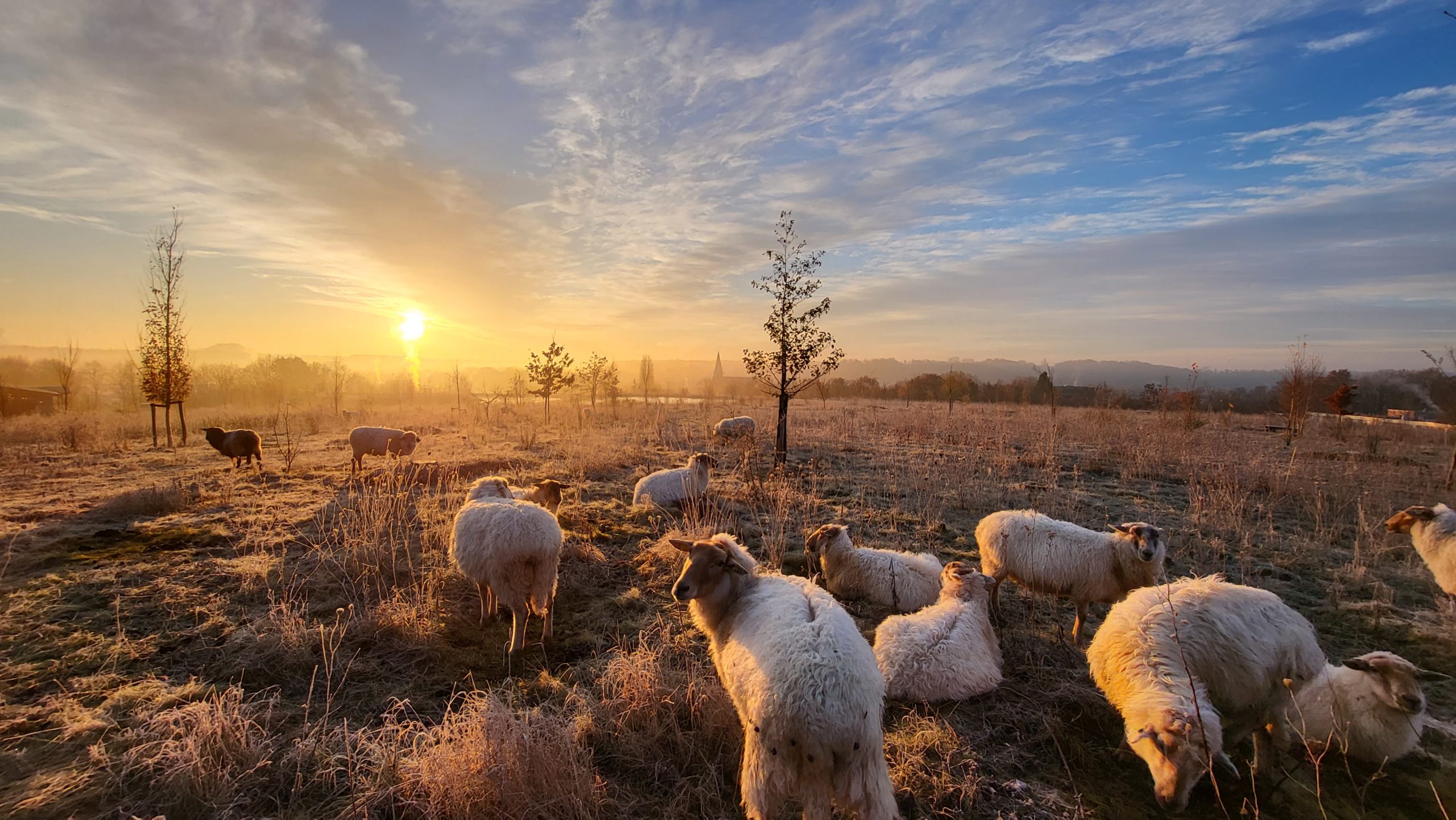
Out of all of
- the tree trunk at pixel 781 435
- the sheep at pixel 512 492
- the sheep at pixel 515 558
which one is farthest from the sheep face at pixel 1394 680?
the tree trunk at pixel 781 435

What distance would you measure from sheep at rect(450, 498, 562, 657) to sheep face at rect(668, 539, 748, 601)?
6.43ft

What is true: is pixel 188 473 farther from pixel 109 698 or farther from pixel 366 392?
pixel 366 392

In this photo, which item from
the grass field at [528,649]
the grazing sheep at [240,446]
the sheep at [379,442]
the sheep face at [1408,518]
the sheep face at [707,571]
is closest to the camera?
the grass field at [528,649]

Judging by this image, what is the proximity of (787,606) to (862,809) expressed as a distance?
112 cm

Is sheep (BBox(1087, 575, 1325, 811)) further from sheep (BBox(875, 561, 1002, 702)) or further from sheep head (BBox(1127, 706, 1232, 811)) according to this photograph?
sheep (BBox(875, 561, 1002, 702))

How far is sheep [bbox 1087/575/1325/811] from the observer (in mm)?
3217

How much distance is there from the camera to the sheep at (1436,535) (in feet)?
18.4

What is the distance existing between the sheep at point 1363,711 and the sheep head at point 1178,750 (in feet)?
3.02

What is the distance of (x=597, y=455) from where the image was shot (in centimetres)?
1373

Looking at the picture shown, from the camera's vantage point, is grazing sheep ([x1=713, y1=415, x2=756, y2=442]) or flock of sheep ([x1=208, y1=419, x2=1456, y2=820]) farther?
grazing sheep ([x1=713, y1=415, x2=756, y2=442])

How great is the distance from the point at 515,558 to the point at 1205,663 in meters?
5.70

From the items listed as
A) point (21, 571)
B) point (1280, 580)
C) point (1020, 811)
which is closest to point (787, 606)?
point (1020, 811)

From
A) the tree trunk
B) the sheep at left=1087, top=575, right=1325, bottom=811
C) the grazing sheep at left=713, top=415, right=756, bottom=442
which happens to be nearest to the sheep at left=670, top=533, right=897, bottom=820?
the sheep at left=1087, top=575, right=1325, bottom=811

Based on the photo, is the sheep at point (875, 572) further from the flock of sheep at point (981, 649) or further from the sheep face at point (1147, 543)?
the sheep face at point (1147, 543)
